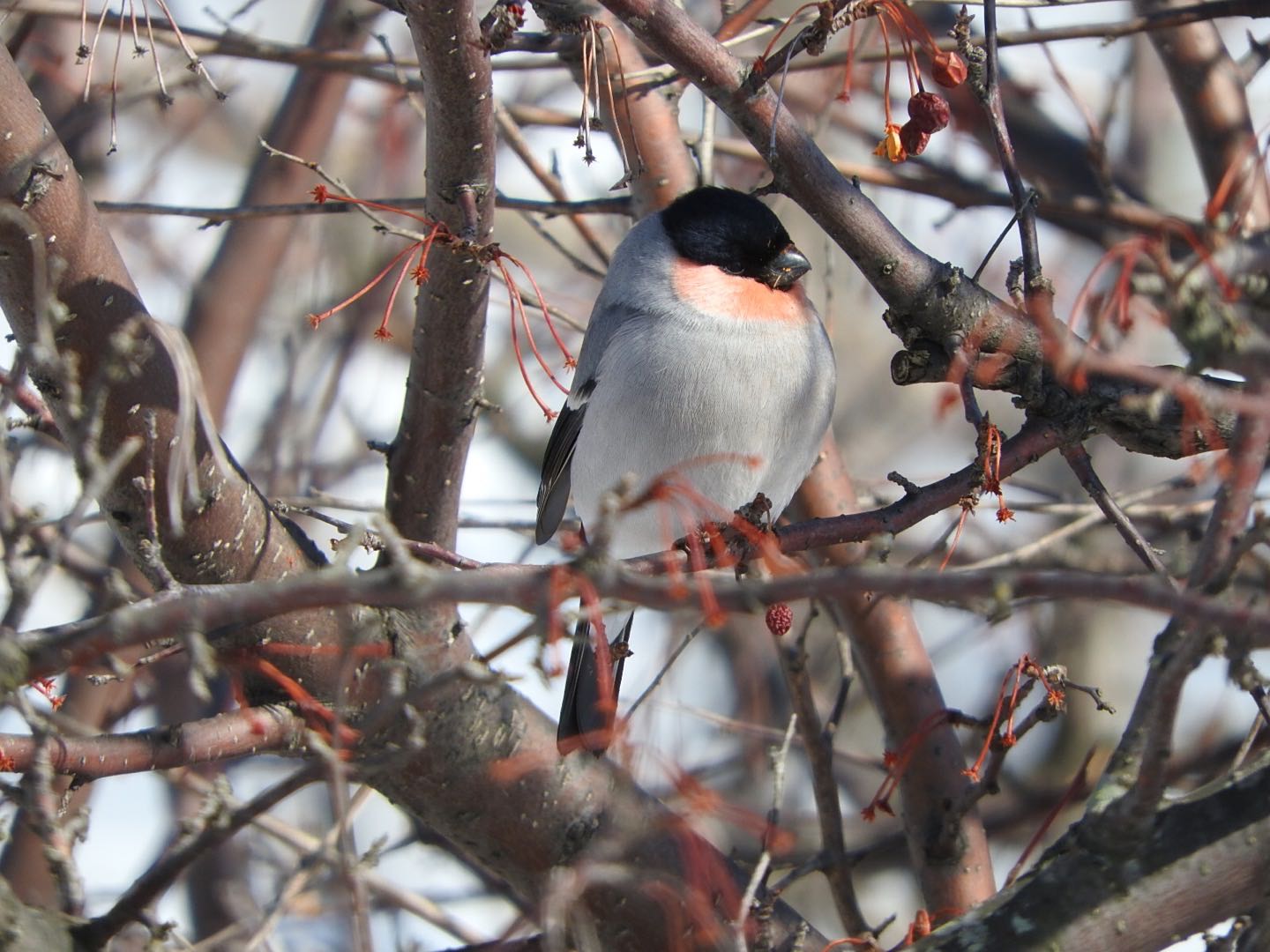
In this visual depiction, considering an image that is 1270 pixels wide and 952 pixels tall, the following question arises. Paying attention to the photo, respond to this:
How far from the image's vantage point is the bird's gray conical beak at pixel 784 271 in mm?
3617

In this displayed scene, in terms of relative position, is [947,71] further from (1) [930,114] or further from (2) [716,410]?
(2) [716,410]

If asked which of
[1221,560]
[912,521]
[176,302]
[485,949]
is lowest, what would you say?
[1221,560]

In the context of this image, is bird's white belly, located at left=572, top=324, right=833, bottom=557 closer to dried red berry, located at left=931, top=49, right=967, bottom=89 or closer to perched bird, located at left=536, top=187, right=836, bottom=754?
perched bird, located at left=536, top=187, right=836, bottom=754

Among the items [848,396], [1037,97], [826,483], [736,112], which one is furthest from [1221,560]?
[848,396]

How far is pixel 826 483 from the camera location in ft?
12.1

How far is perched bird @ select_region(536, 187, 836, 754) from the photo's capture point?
327cm

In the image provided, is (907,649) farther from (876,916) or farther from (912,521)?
(876,916)

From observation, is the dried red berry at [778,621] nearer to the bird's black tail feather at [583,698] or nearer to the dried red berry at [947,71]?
the bird's black tail feather at [583,698]

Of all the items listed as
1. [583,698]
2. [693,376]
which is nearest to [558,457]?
[693,376]

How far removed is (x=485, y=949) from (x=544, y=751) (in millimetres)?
465

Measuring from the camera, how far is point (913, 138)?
256 centimetres

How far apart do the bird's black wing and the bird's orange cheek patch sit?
0.37 meters

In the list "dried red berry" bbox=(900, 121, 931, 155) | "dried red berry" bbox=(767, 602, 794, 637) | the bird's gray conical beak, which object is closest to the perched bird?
the bird's gray conical beak

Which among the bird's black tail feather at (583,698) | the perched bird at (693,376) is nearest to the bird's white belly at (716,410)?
the perched bird at (693,376)
